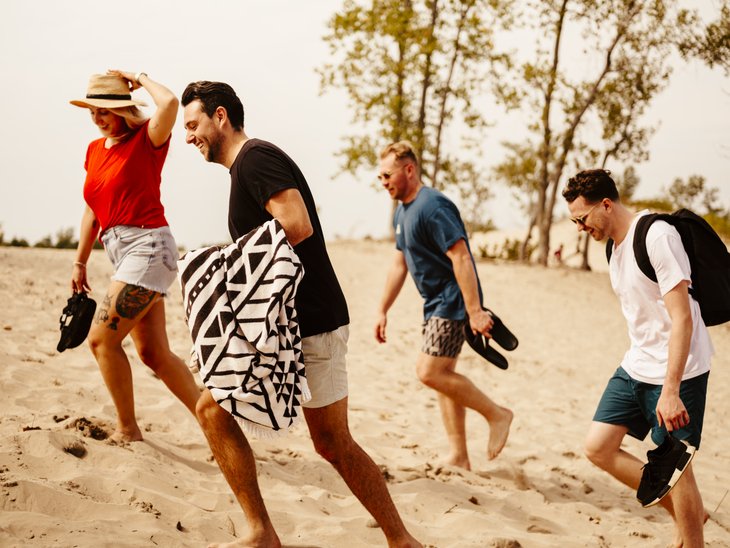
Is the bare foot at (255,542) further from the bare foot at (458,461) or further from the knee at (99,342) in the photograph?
the bare foot at (458,461)

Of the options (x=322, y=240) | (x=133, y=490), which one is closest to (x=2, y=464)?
(x=133, y=490)

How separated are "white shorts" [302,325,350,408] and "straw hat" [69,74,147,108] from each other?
2007 mm

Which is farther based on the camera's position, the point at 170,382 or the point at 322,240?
the point at 170,382

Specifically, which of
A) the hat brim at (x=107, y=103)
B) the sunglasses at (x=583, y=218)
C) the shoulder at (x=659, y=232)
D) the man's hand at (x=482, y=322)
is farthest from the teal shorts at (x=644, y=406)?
the hat brim at (x=107, y=103)

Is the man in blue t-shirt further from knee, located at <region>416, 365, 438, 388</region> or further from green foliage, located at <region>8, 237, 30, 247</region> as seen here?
green foliage, located at <region>8, 237, 30, 247</region>

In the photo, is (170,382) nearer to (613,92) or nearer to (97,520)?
(97,520)

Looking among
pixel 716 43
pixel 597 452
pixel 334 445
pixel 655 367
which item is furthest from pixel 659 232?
pixel 716 43

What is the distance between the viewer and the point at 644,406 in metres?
3.76

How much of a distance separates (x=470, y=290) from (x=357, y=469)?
6.49 feet

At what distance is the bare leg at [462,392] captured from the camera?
17.2 feet

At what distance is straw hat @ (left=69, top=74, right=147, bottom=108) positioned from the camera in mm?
4336

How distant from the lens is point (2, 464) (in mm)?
3775

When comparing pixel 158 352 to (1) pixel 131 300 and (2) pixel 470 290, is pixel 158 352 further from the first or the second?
(2) pixel 470 290

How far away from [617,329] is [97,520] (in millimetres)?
12355
